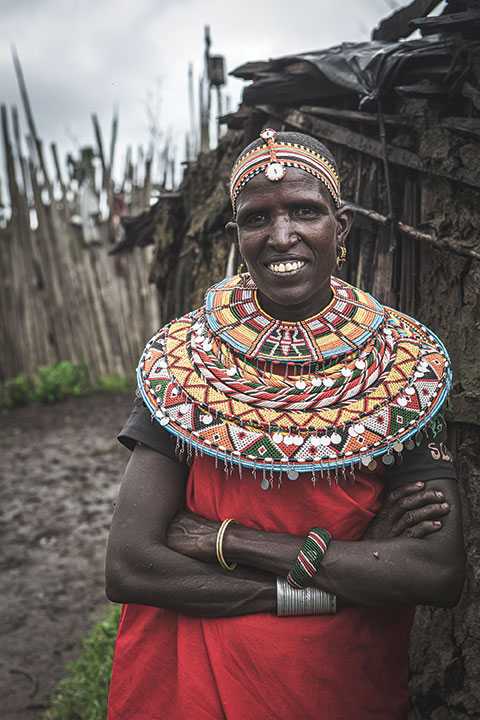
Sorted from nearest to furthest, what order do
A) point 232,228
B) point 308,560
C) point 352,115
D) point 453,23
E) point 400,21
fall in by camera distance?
point 308,560 → point 232,228 → point 453,23 → point 352,115 → point 400,21

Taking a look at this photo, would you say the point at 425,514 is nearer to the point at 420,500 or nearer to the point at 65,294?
the point at 420,500

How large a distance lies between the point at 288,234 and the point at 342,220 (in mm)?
295

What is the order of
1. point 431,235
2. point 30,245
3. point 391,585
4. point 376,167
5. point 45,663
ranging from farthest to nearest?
1. point 30,245
2. point 45,663
3. point 376,167
4. point 431,235
5. point 391,585

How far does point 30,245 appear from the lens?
→ 8.55 m

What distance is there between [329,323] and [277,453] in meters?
0.45

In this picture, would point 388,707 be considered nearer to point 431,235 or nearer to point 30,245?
point 431,235

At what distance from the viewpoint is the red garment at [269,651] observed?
1.73 metres

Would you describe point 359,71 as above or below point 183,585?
above

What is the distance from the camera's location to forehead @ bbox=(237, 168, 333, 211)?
1761mm

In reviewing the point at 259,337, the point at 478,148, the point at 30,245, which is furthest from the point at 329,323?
the point at 30,245

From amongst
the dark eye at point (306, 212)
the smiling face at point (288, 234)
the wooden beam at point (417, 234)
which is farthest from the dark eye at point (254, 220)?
the wooden beam at point (417, 234)

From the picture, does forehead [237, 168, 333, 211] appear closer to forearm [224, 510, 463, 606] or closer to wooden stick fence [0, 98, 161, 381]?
forearm [224, 510, 463, 606]

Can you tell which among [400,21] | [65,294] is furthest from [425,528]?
[65,294]

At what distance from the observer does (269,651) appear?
5.67 ft
